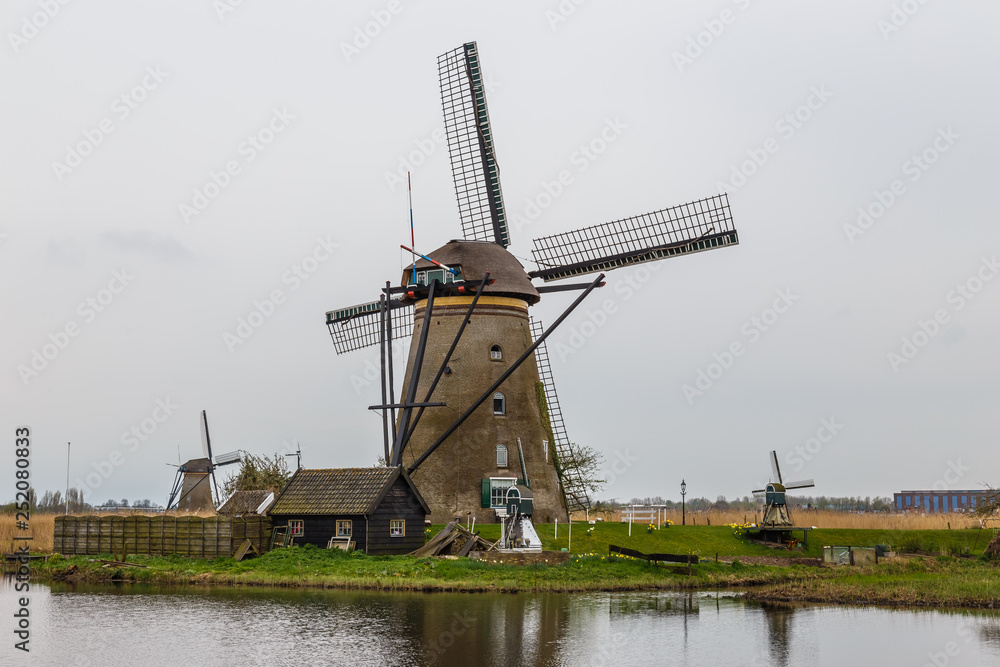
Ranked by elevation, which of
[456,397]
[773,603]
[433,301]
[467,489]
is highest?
[433,301]

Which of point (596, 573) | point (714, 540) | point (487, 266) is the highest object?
point (487, 266)

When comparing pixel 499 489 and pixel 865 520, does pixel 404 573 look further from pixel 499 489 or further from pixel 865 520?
pixel 865 520

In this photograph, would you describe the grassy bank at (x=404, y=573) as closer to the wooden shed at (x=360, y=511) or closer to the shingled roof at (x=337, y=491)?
the wooden shed at (x=360, y=511)

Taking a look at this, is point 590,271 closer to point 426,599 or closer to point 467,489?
point 467,489

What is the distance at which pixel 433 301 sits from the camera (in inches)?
1531

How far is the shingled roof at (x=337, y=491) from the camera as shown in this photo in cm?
3294

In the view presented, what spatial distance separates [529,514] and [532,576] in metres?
8.63

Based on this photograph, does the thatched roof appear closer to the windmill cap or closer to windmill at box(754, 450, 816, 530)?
the windmill cap

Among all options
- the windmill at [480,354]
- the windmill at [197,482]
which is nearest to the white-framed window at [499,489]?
the windmill at [480,354]

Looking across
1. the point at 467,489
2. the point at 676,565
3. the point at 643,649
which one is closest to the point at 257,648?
the point at 643,649

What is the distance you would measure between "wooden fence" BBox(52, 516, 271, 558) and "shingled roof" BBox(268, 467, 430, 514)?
1.17 metres

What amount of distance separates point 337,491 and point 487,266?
33.3 ft

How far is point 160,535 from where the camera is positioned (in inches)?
1367

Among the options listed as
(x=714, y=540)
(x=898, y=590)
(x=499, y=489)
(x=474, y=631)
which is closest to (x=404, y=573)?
(x=474, y=631)
